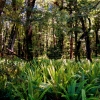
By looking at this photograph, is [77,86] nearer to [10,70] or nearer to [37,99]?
[37,99]

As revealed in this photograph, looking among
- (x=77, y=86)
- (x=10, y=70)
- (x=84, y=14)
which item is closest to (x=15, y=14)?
(x=84, y=14)

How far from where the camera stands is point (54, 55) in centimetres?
2398

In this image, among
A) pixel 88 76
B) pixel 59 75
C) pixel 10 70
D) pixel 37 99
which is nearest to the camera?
pixel 37 99

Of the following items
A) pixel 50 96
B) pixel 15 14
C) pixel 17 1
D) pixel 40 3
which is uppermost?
pixel 40 3

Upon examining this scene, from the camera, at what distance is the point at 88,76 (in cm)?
469

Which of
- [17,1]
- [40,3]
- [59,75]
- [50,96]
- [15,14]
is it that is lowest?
[50,96]

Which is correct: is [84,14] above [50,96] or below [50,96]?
above

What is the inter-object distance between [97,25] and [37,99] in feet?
87.2

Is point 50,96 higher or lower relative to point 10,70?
lower

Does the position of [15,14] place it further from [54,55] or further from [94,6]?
[54,55]

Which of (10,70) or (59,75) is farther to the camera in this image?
(10,70)

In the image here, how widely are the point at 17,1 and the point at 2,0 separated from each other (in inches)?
171

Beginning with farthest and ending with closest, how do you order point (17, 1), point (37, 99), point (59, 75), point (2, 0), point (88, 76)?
point (17, 1)
point (2, 0)
point (88, 76)
point (59, 75)
point (37, 99)

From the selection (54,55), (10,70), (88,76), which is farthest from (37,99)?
(54,55)
